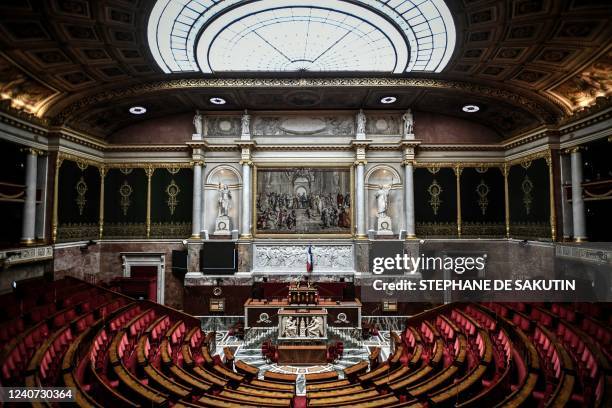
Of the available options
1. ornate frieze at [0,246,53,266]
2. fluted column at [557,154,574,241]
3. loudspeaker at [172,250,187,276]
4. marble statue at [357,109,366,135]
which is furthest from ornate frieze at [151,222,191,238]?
fluted column at [557,154,574,241]

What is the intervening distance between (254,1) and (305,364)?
11.7 meters

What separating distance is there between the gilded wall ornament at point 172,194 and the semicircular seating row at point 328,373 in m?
→ 7.18

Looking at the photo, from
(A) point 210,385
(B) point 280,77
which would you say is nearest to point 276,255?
(B) point 280,77

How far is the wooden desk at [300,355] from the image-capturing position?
11953 millimetres

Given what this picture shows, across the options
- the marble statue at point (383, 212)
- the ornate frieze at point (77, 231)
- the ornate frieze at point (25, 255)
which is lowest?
the ornate frieze at point (25, 255)

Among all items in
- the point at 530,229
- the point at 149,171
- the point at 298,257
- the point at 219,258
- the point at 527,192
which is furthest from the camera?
the point at 149,171

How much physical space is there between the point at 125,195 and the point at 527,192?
19882mm

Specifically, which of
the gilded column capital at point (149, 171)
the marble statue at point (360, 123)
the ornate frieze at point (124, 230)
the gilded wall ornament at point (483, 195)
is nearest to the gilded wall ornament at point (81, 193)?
the ornate frieze at point (124, 230)

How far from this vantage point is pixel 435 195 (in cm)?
1884

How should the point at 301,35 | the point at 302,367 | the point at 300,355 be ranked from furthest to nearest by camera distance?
the point at 301,35, the point at 300,355, the point at 302,367

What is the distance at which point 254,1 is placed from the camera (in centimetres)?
1116

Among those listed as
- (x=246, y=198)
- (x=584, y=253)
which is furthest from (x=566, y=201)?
(x=246, y=198)

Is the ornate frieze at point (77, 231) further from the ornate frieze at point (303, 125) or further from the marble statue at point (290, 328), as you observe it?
the marble statue at point (290, 328)

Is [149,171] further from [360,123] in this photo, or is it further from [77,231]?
[360,123]
